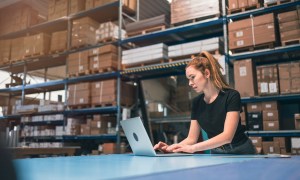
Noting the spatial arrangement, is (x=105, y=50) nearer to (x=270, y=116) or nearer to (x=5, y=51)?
(x=270, y=116)

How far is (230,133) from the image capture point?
2436 millimetres

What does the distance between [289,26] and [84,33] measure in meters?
4.92

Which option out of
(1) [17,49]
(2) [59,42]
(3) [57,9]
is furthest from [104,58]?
(1) [17,49]

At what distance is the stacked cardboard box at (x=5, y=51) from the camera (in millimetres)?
9498

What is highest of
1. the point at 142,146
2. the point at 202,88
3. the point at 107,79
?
the point at 107,79

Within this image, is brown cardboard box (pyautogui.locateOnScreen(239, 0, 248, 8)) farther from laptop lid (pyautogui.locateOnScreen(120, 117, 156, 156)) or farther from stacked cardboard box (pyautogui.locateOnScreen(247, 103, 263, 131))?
laptop lid (pyautogui.locateOnScreen(120, 117, 156, 156))

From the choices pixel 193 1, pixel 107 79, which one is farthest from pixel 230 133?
pixel 107 79

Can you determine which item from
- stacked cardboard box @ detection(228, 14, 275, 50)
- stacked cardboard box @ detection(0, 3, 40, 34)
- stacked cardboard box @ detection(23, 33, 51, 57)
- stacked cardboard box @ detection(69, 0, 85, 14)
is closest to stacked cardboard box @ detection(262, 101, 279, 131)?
stacked cardboard box @ detection(228, 14, 275, 50)

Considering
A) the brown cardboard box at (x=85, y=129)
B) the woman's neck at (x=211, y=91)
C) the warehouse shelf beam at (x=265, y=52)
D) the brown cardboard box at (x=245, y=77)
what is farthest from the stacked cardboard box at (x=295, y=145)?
the brown cardboard box at (x=85, y=129)

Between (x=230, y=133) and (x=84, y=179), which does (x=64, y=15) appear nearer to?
(x=230, y=133)

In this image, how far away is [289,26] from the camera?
16.9 feet

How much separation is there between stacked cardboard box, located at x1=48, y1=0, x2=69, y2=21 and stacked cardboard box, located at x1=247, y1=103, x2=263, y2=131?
5.74m

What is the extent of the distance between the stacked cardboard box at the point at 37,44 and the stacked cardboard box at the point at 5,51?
0.90 metres

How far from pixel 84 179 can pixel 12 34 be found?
1018 cm
